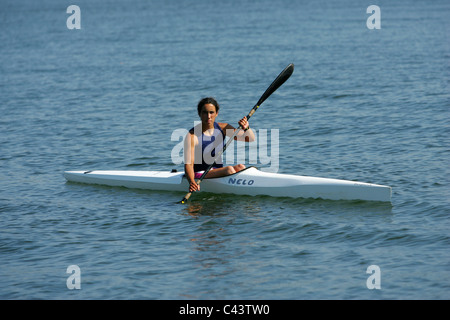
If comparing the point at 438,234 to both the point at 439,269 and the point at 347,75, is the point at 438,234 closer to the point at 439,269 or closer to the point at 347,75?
the point at 439,269

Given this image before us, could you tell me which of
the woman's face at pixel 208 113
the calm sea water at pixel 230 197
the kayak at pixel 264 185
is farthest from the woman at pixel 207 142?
the calm sea water at pixel 230 197

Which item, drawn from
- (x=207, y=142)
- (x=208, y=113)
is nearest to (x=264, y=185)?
(x=207, y=142)

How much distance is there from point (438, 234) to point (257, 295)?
292 cm

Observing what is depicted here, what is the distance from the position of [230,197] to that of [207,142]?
99 centimetres

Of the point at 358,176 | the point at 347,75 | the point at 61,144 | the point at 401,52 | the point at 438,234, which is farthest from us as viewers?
the point at 401,52

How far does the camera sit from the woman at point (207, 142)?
400 inches

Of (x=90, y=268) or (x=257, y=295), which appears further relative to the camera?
(x=90, y=268)

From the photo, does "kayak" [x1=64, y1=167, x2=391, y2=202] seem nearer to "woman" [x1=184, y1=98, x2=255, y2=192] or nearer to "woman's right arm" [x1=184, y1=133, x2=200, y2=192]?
"woman" [x1=184, y1=98, x2=255, y2=192]

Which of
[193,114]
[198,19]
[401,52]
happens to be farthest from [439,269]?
[198,19]

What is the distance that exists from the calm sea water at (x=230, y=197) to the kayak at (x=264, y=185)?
0.49 feet

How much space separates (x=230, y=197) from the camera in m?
10.8

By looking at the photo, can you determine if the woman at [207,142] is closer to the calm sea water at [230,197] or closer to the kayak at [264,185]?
the kayak at [264,185]

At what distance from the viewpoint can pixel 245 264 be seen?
8180mm

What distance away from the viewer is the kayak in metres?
10.1
